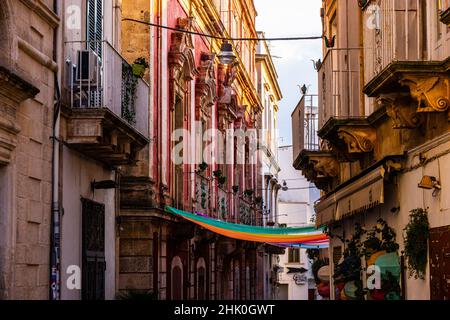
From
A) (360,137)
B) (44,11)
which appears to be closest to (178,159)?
(360,137)

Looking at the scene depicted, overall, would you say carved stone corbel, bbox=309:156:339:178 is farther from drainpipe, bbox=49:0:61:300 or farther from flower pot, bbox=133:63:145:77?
drainpipe, bbox=49:0:61:300

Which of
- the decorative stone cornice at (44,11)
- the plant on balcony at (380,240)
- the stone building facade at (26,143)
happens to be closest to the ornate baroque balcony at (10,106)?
the stone building facade at (26,143)

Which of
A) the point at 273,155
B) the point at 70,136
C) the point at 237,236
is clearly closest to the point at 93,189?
the point at 70,136

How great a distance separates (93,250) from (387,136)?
4.64 m

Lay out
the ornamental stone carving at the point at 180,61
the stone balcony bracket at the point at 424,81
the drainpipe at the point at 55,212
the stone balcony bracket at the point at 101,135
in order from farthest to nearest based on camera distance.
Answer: the ornamental stone carving at the point at 180,61 < the stone balcony bracket at the point at 101,135 < the drainpipe at the point at 55,212 < the stone balcony bracket at the point at 424,81

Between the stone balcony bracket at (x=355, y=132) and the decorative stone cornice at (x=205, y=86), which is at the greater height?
the decorative stone cornice at (x=205, y=86)

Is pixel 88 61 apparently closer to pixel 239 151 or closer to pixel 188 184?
pixel 188 184

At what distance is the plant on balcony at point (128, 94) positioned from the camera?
55.4ft

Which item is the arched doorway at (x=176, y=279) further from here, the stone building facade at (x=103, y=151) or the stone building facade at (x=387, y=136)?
the stone building facade at (x=387, y=136)

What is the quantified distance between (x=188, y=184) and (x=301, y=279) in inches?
1747

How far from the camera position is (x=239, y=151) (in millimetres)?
38281

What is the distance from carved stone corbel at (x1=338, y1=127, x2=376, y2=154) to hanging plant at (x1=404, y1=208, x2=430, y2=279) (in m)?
3.09

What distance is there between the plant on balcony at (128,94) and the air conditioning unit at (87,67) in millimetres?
1836

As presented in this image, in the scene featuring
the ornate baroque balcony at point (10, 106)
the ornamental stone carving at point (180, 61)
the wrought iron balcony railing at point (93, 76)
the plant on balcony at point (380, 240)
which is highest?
the ornamental stone carving at point (180, 61)
